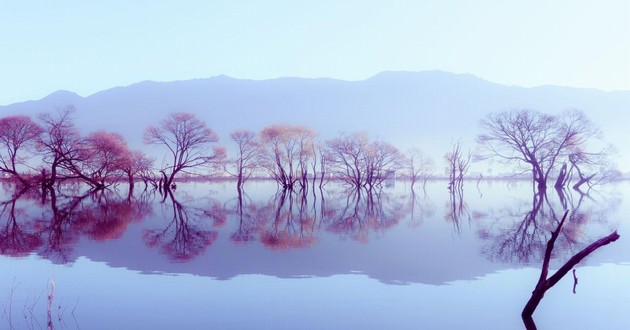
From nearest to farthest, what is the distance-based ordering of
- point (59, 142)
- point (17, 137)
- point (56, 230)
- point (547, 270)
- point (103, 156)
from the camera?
point (547, 270) < point (56, 230) < point (59, 142) < point (103, 156) < point (17, 137)

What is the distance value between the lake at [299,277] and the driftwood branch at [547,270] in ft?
0.63

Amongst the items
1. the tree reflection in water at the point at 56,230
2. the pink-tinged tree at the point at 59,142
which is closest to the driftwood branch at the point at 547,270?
the tree reflection in water at the point at 56,230

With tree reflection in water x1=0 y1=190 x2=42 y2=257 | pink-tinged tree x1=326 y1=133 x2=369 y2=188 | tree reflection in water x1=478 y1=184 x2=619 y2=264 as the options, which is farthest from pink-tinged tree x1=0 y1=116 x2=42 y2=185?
tree reflection in water x1=478 y1=184 x2=619 y2=264

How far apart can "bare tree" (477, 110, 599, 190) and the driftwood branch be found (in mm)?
52840

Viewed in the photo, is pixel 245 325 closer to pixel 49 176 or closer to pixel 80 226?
pixel 80 226

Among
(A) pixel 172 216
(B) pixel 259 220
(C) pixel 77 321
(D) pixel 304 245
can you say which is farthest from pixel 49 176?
(C) pixel 77 321

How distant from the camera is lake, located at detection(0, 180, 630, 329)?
26.3ft

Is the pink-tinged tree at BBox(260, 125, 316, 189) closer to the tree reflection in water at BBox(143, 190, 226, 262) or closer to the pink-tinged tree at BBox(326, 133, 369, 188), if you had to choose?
the pink-tinged tree at BBox(326, 133, 369, 188)

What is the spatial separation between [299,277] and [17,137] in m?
58.5

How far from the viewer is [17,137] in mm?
57750

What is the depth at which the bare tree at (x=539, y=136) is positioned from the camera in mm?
57312

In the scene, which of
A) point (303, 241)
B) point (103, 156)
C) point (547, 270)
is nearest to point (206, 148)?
point (103, 156)

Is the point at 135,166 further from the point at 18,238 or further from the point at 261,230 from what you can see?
the point at 261,230

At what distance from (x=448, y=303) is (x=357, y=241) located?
25.9 ft
